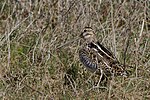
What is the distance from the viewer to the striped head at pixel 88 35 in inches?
241

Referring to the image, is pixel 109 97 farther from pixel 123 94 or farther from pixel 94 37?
pixel 94 37

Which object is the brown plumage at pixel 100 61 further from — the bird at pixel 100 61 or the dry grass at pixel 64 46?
the dry grass at pixel 64 46

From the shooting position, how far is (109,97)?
526cm

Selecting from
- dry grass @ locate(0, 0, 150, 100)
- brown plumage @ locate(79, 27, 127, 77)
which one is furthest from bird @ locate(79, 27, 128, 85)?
dry grass @ locate(0, 0, 150, 100)

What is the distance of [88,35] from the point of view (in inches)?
242

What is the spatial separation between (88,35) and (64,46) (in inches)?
15.2

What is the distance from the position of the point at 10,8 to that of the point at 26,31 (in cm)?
93

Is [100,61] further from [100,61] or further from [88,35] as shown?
[88,35]

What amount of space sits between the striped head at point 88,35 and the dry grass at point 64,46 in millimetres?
221

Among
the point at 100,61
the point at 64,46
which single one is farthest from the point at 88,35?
the point at 100,61

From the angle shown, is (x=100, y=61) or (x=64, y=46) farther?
(x=64, y=46)

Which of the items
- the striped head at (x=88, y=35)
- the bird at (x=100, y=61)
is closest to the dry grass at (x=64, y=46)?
the bird at (x=100, y=61)

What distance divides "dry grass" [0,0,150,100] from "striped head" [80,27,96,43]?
0.22 metres

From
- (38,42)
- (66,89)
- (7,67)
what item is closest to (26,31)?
(38,42)
